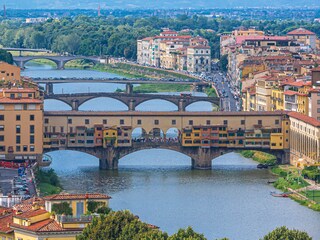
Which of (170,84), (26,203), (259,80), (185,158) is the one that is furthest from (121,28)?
(26,203)

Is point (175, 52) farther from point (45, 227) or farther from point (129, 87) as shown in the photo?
point (45, 227)

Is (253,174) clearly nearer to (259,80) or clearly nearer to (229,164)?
(229,164)

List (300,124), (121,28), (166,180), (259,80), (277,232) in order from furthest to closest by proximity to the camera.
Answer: (121,28) < (259,80) < (300,124) < (166,180) < (277,232)

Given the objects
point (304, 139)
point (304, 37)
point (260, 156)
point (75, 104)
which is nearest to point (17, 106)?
point (304, 139)

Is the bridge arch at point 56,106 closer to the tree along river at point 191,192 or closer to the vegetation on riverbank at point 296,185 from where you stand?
the tree along river at point 191,192

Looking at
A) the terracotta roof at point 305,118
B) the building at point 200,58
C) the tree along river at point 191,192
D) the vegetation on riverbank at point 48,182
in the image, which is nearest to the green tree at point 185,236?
the tree along river at point 191,192

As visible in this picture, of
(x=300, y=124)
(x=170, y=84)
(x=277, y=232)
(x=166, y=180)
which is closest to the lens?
(x=277, y=232)
